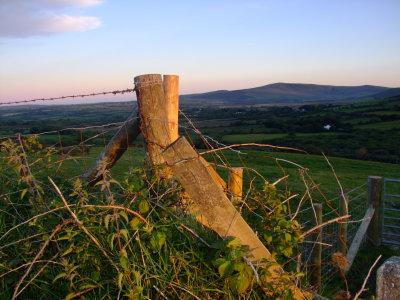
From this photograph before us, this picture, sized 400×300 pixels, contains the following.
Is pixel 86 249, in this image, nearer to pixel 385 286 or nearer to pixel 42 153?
pixel 42 153

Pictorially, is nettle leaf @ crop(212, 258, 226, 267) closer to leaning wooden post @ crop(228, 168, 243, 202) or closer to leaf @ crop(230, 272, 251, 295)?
leaf @ crop(230, 272, 251, 295)

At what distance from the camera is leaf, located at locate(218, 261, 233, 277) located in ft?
6.63

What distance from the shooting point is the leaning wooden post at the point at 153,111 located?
2.72 metres

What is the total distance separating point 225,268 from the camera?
2.03 meters

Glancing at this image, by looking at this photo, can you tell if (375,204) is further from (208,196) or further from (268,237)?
(208,196)

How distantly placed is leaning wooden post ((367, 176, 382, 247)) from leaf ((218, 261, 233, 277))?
5585 millimetres

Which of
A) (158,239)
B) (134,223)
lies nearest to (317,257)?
(158,239)

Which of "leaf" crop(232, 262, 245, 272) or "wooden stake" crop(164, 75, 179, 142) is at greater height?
"wooden stake" crop(164, 75, 179, 142)

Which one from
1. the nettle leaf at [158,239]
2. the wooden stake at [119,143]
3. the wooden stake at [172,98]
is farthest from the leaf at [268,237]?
the wooden stake at [119,143]

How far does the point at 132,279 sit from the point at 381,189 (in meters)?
6.14

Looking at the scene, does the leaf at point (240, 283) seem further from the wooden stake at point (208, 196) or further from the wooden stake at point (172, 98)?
the wooden stake at point (172, 98)

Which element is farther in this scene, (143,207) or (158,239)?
(143,207)

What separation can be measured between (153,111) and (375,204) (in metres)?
5.81

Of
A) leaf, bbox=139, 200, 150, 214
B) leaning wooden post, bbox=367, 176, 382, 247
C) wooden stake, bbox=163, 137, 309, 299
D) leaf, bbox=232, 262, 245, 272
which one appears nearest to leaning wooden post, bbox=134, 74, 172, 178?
leaf, bbox=139, 200, 150, 214
